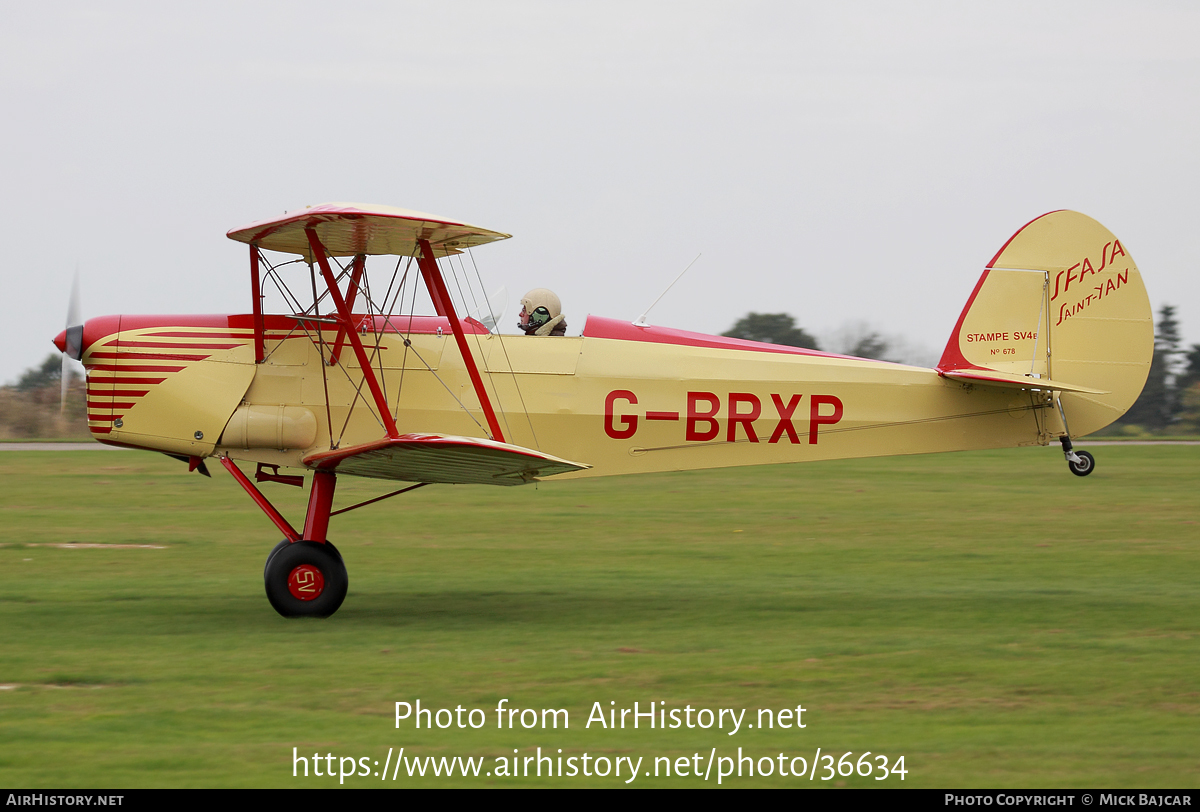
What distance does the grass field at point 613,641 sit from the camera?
5180 mm

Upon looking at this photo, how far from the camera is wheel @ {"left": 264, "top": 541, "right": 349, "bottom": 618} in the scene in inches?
309

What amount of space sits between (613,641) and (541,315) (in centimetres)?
258

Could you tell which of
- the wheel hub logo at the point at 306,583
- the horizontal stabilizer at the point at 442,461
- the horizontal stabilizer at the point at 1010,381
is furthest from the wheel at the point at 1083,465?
the wheel hub logo at the point at 306,583

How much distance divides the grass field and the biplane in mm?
1140

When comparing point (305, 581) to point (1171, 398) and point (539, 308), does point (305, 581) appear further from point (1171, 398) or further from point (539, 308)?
point (1171, 398)

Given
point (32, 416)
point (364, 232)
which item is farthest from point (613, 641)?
point (32, 416)

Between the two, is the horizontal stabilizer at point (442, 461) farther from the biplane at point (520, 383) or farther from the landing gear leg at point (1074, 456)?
the landing gear leg at point (1074, 456)

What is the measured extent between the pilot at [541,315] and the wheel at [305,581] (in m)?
2.21

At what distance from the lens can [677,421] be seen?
8461 millimetres

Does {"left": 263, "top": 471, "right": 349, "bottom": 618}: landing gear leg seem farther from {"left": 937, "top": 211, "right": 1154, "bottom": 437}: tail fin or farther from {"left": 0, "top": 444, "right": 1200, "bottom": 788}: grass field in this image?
{"left": 937, "top": 211, "right": 1154, "bottom": 437}: tail fin

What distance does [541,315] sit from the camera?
28.0 ft

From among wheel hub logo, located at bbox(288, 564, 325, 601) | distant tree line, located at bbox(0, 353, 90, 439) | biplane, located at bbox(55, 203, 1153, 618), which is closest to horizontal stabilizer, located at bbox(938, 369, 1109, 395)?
biplane, located at bbox(55, 203, 1153, 618)

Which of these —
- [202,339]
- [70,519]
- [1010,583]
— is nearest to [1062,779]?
[1010,583]

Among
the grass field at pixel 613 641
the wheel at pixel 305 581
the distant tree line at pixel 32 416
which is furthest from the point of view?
the distant tree line at pixel 32 416
